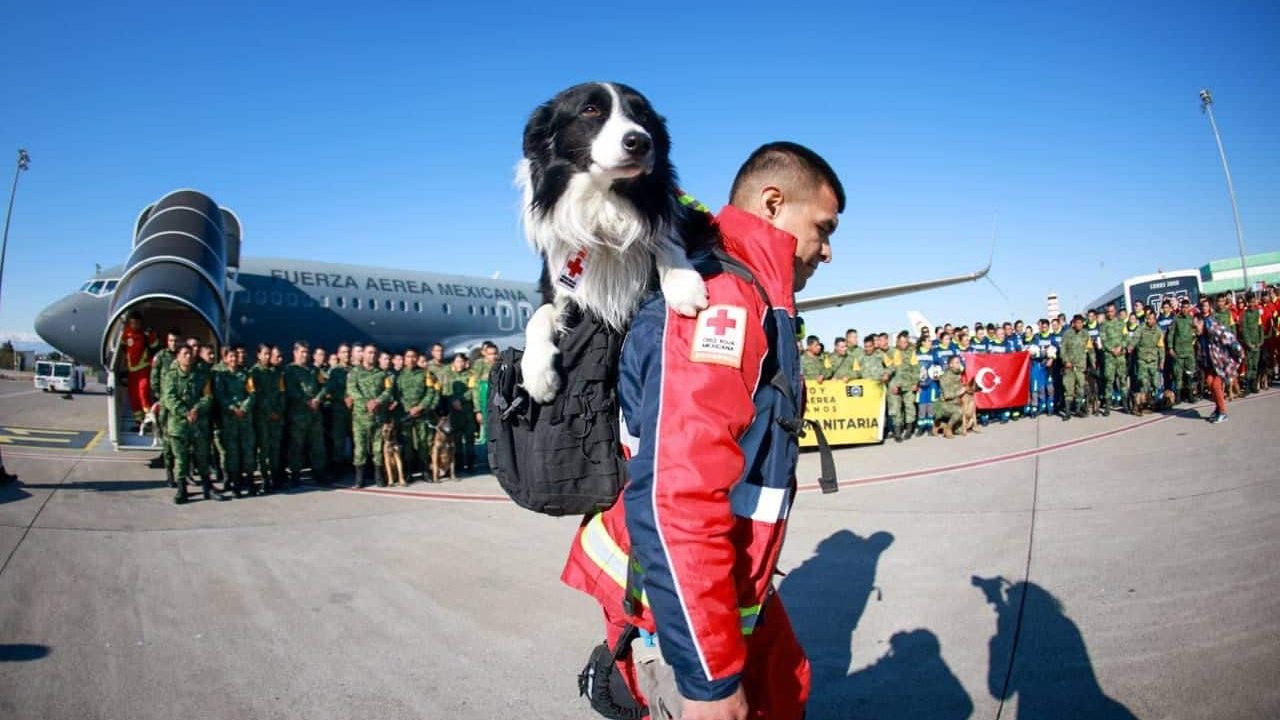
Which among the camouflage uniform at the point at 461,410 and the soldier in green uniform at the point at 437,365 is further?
the soldier in green uniform at the point at 437,365

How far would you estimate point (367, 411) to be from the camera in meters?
8.60

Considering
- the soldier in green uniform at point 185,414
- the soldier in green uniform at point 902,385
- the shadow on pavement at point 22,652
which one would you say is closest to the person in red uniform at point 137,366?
the soldier in green uniform at point 185,414

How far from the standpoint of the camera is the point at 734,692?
1163 millimetres

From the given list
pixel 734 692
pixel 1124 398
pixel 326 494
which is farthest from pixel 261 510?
pixel 1124 398

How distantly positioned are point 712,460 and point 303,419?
9119 mm

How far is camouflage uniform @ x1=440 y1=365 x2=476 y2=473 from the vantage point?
31.2ft

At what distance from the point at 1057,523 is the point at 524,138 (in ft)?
17.2

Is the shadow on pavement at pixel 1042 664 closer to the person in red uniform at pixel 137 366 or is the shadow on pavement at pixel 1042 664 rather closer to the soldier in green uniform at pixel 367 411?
the soldier in green uniform at pixel 367 411

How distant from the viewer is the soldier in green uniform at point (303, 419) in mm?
8742

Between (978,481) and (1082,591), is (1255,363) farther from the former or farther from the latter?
(1082,591)

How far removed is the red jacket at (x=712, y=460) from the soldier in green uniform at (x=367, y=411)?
26.4 feet

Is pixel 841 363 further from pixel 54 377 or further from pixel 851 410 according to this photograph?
pixel 54 377

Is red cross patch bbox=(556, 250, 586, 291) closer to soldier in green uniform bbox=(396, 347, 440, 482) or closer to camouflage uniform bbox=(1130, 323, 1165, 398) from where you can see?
soldier in green uniform bbox=(396, 347, 440, 482)

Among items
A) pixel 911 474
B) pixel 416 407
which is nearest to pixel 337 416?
pixel 416 407
